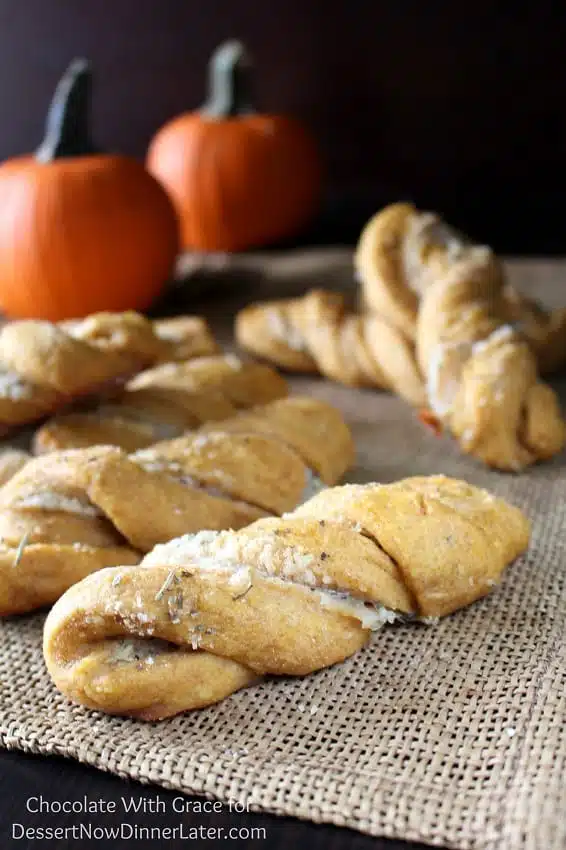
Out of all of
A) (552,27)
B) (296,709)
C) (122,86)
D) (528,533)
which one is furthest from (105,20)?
(296,709)

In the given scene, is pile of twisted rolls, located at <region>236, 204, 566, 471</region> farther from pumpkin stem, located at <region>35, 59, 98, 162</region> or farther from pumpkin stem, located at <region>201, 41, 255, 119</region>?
pumpkin stem, located at <region>201, 41, 255, 119</region>

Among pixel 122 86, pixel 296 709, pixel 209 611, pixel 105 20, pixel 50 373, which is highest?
pixel 105 20

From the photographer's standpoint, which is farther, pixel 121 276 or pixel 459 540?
pixel 121 276

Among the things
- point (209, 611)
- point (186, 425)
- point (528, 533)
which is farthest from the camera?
point (186, 425)

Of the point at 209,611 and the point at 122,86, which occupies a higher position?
the point at 122,86

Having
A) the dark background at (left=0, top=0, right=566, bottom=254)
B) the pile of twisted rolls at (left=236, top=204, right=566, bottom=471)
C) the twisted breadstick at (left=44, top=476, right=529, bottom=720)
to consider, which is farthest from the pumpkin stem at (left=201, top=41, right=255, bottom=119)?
the twisted breadstick at (left=44, top=476, right=529, bottom=720)

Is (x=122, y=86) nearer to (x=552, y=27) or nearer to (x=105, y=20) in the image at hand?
(x=105, y=20)

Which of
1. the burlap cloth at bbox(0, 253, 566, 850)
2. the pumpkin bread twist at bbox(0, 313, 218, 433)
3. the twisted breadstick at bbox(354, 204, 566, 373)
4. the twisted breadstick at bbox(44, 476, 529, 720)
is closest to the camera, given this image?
the burlap cloth at bbox(0, 253, 566, 850)
